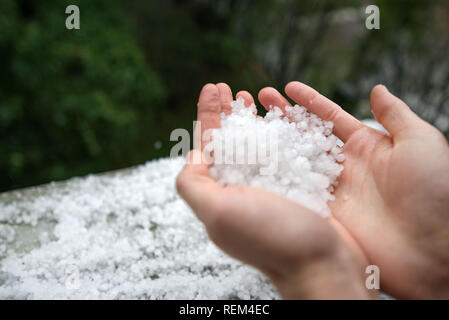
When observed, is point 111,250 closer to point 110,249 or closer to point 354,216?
point 110,249

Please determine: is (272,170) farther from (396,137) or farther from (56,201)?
(56,201)

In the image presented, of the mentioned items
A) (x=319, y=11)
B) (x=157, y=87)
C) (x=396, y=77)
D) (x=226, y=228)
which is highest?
(x=319, y=11)

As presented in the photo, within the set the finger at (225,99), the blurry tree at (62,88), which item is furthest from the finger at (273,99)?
the blurry tree at (62,88)

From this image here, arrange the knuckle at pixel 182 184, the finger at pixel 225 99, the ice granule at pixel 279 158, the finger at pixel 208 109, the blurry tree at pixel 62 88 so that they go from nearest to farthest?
the knuckle at pixel 182 184 → the ice granule at pixel 279 158 → the finger at pixel 208 109 → the finger at pixel 225 99 → the blurry tree at pixel 62 88

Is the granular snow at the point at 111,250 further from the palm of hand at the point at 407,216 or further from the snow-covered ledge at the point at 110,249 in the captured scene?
the palm of hand at the point at 407,216

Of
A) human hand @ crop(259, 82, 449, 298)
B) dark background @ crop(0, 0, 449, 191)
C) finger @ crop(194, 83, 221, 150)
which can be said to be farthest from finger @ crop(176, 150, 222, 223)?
dark background @ crop(0, 0, 449, 191)

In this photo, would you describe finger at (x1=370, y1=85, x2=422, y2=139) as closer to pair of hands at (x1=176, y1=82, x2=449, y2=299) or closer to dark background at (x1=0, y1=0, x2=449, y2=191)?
pair of hands at (x1=176, y1=82, x2=449, y2=299)

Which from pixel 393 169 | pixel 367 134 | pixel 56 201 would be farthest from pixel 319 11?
pixel 56 201
